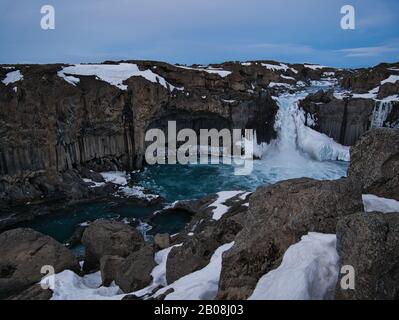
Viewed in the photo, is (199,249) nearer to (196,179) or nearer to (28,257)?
(28,257)

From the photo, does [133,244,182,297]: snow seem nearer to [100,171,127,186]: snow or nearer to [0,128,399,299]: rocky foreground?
[0,128,399,299]: rocky foreground

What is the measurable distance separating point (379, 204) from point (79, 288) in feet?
36.6

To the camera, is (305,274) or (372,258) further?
(305,274)

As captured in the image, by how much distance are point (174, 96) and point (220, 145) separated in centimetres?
976

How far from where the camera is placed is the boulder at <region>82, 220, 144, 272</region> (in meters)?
17.8

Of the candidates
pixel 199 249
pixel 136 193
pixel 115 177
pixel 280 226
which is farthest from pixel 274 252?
pixel 115 177

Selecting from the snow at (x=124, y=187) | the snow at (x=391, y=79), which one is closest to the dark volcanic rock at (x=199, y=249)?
the snow at (x=124, y=187)

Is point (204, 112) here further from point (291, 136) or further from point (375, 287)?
point (375, 287)

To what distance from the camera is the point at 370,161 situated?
1252 cm

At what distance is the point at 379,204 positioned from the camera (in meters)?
10.8

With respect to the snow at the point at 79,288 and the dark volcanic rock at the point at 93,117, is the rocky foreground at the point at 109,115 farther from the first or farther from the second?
the snow at the point at 79,288

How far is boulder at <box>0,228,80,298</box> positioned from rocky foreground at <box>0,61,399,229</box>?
13.1 meters

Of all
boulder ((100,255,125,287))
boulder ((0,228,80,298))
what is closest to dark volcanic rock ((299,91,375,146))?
boulder ((100,255,125,287))

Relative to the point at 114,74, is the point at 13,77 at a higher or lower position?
lower
